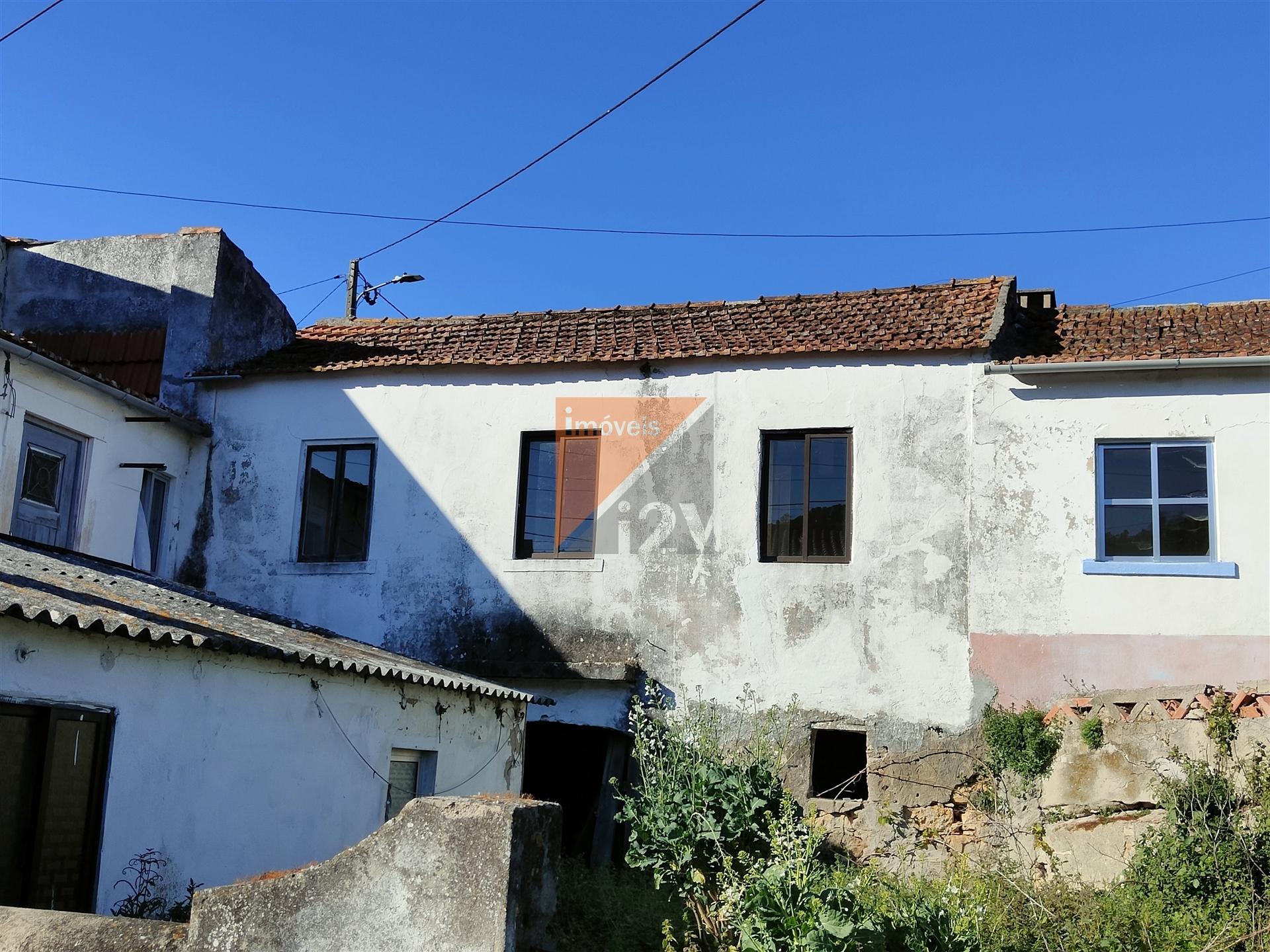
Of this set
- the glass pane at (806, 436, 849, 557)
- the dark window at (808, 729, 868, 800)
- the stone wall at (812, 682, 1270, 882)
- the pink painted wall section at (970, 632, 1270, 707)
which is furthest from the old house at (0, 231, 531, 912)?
the pink painted wall section at (970, 632, 1270, 707)

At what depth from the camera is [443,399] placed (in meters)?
15.7

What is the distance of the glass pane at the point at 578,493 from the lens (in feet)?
49.3

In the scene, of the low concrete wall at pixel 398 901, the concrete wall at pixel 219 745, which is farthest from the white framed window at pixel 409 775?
the low concrete wall at pixel 398 901

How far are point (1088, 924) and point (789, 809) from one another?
11.9 feet

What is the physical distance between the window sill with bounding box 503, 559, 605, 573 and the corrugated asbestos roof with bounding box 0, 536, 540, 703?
1.78 metres

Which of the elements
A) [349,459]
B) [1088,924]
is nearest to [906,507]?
[1088,924]

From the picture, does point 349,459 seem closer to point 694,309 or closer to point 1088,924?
point 694,309

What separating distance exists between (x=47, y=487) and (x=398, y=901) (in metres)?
10.9

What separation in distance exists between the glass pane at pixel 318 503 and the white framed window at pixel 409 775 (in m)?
4.58

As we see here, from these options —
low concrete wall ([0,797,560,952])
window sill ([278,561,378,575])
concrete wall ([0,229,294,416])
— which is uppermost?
concrete wall ([0,229,294,416])

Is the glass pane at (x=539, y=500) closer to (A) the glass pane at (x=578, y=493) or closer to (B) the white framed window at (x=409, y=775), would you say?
(A) the glass pane at (x=578, y=493)

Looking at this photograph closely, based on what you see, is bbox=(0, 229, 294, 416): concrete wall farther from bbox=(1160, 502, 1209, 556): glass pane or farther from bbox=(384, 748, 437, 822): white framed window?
bbox=(1160, 502, 1209, 556): glass pane

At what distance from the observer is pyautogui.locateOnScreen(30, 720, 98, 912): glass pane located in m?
7.69

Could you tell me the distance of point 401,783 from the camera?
38.4 feet
